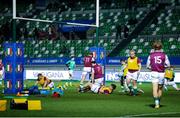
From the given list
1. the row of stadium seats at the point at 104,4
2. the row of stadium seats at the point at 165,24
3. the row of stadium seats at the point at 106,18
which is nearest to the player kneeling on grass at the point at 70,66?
the row of stadium seats at the point at 106,18

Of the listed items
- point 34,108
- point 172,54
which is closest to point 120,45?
point 172,54

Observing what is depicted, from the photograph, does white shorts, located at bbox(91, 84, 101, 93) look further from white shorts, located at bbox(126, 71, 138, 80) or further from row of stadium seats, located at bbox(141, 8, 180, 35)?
row of stadium seats, located at bbox(141, 8, 180, 35)

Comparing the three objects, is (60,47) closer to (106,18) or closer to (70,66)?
(106,18)

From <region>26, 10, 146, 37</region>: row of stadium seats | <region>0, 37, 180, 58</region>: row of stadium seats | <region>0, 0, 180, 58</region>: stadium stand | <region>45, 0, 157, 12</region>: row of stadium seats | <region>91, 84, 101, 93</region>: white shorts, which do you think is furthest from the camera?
<region>45, 0, 157, 12</region>: row of stadium seats

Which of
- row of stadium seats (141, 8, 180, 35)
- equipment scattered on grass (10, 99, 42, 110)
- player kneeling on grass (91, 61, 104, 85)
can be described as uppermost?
row of stadium seats (141, 8, 180, 35)

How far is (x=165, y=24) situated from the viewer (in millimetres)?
48344

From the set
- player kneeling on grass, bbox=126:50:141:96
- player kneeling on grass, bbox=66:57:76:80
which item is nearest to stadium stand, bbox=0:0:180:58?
player kneeling on grass, bbox=66:57:76:80

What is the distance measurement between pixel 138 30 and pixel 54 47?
27.4 ft

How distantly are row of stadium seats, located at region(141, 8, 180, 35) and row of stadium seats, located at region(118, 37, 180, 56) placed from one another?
4.17 ft

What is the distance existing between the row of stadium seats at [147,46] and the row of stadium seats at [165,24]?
4.17ft

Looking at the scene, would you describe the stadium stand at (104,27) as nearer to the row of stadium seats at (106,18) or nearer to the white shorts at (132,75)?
the row of stadium seats at (106,18)

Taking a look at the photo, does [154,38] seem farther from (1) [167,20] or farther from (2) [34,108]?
(2) [34,108]

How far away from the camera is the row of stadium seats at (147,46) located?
44125 millimetres

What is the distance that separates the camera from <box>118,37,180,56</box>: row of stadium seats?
4412 centimetres
